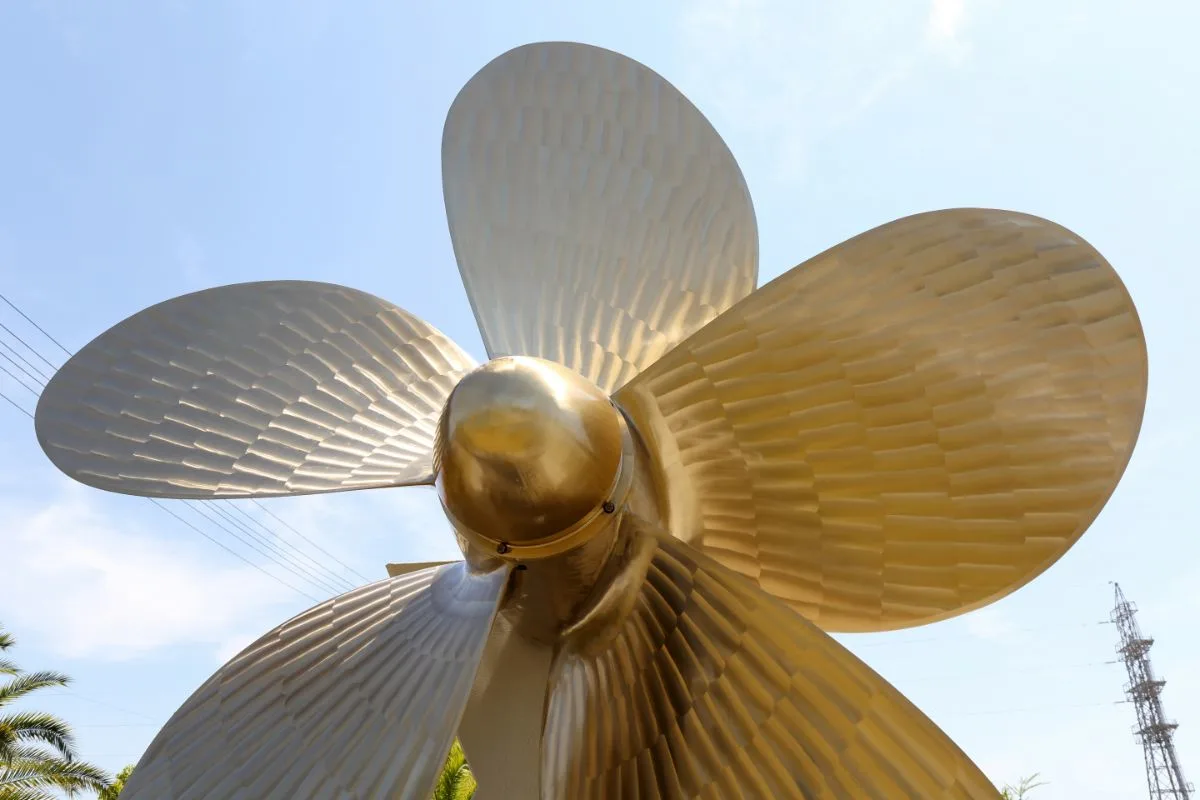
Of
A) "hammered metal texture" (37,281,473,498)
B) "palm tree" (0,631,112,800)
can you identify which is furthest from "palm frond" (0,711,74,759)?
"hammered metal texture" (37,281,473,498)

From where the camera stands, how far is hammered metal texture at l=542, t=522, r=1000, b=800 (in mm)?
Result: 2705

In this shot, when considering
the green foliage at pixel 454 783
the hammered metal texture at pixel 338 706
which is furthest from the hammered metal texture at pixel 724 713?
the green foliage at pixel 454 783

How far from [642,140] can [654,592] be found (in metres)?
2.20

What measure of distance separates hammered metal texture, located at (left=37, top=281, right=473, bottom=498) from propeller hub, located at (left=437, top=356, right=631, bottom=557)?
0.72 m

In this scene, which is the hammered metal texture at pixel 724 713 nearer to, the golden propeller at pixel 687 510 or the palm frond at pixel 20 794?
the golden propeller at pixel 687 510

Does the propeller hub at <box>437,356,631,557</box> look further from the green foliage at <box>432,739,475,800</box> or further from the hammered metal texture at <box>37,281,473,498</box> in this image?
the green foliage at <box>432,739,475,800</box>

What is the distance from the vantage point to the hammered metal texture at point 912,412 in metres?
3.07

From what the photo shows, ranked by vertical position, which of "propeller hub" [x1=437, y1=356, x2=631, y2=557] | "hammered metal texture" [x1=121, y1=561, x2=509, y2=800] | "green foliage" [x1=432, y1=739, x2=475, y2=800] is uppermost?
"green foliage" [x1=432, y1=739, x2=475, y2=800]

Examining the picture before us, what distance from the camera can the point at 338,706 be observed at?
3113 mm

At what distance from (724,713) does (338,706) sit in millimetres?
1176

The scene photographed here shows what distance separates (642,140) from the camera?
15.0ft

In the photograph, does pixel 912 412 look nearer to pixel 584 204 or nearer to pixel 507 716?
pixel 507 716

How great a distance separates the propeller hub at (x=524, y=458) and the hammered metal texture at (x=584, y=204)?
4.24ft

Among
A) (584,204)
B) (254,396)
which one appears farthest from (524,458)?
(584,204)
